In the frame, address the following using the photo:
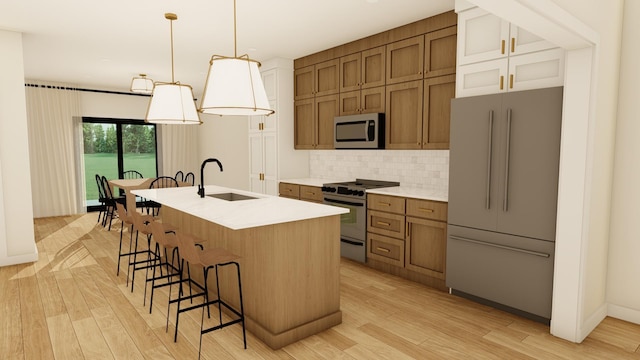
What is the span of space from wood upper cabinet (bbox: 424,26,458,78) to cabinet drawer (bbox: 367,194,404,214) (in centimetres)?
136

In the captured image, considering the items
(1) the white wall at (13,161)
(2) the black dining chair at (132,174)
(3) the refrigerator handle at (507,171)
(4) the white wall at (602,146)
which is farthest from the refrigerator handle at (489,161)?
(2) the black dining chair at (132,174)

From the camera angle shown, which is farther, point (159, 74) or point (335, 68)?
point (159, 74)

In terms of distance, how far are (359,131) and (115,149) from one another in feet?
21.0

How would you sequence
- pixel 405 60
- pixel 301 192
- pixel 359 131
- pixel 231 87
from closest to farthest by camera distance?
1. pixel 231 87
2. pixel 405 60
3. pixel 359 131
4. pixel 301 192

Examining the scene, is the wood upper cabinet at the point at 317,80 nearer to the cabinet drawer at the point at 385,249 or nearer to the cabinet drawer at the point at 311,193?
the cabinet drawer at the point at 311,193

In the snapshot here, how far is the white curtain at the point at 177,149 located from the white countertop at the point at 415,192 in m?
6.34

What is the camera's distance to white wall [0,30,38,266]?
172 inches

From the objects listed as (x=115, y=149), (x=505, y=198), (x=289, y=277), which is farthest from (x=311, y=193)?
(x=115, y=149)

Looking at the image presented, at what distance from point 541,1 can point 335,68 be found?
337cm

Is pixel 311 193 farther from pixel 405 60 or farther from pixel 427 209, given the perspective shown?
→ pixel 405 60

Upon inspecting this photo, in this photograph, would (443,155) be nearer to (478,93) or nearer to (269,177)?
(478,93)

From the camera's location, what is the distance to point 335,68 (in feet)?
16.9

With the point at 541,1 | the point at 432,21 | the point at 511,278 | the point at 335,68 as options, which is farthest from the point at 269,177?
the point at 541,1

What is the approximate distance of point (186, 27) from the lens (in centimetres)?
432
